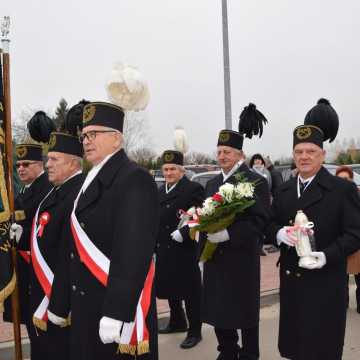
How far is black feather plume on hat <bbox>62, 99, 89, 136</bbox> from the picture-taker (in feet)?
13.5

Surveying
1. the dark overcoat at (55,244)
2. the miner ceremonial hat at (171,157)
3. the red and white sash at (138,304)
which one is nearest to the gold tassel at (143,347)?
the red and white sash at (138,304)

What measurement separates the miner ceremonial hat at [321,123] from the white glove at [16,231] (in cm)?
243

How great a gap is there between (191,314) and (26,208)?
2.10 metres

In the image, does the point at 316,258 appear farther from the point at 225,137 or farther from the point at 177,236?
the point at 177,236

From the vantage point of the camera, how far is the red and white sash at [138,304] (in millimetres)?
2695

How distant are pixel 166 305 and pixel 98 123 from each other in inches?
167

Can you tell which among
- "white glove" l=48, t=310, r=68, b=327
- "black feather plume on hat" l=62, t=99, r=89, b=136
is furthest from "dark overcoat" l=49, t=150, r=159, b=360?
"black feather plume on hat" l=62, t=99, r=89, b=136

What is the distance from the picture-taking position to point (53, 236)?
12.0ft

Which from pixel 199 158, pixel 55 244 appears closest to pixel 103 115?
pixel 55 244

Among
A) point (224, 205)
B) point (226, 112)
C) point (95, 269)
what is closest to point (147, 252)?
point (95, 269)

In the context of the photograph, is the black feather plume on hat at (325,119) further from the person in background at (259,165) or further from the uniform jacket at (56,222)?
the person in background at (259,165)

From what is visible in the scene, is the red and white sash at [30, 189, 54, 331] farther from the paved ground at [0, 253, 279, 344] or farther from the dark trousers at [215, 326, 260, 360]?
the paved ground at [0, 253, 279, 344]

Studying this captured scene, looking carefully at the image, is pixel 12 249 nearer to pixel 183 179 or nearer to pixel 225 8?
pixel 183 179

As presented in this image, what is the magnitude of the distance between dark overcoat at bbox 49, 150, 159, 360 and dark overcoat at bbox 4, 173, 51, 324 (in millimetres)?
1381
